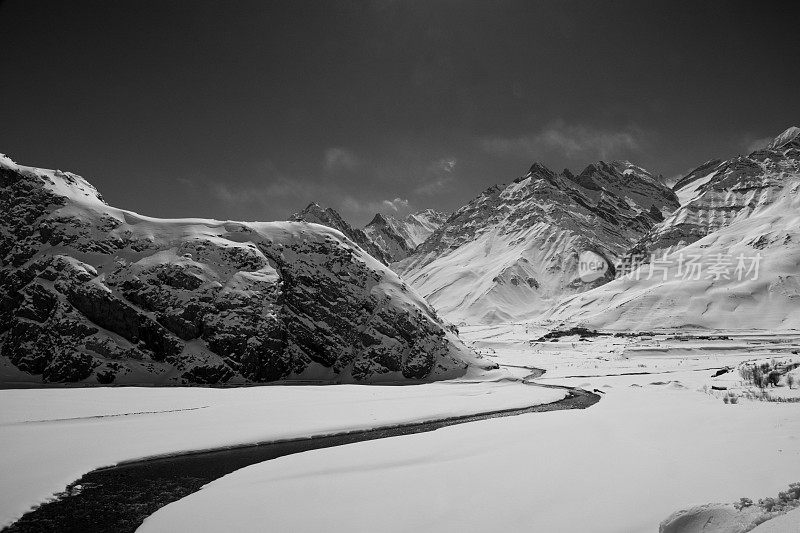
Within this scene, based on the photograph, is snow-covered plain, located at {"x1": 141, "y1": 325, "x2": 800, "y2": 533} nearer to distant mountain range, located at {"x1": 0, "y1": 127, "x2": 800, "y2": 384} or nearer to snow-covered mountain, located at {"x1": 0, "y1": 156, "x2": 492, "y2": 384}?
distant mountain range, located at {"x1": 0, "y1": 127, "x2": 800, "y2": 384}

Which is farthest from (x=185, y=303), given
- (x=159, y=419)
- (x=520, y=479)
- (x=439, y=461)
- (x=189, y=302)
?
(x=520, y=479)

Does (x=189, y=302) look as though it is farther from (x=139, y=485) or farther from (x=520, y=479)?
(x=520, y=479)

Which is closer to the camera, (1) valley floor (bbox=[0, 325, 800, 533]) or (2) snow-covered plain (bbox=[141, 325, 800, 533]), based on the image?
(2) snow-covered plain (bbox=[141, 325, 800, 533])

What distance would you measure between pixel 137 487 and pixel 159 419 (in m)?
12.9

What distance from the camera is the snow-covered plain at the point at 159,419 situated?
18172mm

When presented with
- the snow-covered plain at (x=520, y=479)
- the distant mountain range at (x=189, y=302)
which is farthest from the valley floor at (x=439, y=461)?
the distant mountain range at (x=189, y=302)

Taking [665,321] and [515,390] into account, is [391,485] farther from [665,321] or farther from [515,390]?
[665,321]

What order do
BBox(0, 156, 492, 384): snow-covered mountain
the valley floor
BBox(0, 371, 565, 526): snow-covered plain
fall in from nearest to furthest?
1. the valley floor
2. BBox(0, 371, 565, 526): snow-covered plain
3. BBox(0, 156, 492, 384): snow-covered mountain

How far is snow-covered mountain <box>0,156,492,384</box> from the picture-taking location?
5531 centimetres

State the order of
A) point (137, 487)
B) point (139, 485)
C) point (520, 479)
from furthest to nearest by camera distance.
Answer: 1. point (139, 485)
2. point (137, 487)
3. point (520, 479)

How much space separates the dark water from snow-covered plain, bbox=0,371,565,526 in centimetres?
60

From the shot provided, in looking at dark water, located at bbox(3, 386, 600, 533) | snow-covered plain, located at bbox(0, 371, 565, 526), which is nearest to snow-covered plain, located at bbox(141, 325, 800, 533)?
dark water, located at bbox(3, 386, 600, 533)

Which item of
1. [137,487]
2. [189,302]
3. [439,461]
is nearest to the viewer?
[439,461]

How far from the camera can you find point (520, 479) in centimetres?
1364
